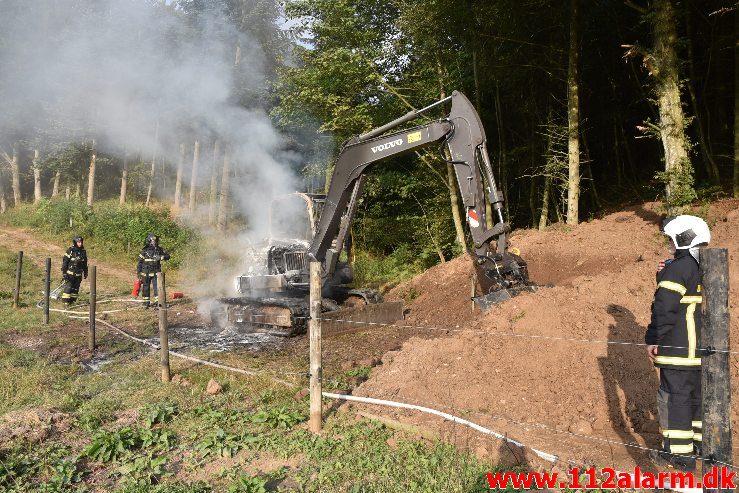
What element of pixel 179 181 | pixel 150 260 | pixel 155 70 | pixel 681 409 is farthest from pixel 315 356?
pixel 179 181

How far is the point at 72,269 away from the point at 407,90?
33.3 feet

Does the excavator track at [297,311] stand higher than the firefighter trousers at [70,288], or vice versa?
the firefighter trousers at [70,288]

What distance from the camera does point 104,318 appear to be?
424 inches

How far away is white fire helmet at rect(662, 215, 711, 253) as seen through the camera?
357 cm

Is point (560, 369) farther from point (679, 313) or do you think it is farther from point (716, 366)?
point (716, 366)

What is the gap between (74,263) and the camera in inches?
502

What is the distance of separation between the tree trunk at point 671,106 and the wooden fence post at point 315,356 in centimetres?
726

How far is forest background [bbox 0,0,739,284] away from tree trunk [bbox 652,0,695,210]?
0.02m

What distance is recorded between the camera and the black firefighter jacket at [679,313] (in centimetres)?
354

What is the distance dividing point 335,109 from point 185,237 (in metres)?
10.9

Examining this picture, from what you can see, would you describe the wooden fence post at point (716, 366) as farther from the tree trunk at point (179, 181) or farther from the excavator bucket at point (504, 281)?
the tree trunk at point (179, 181)

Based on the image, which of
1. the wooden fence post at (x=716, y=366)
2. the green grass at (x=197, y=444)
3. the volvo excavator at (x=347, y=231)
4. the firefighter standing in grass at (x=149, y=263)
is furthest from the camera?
the firefighter standing in grass at (x=149, y=263)

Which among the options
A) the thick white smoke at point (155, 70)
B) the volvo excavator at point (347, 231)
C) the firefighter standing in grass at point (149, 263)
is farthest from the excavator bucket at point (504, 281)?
the firefighter standing in grass at point (149, 263)

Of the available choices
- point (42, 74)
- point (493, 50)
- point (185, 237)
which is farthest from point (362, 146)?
point (42, 74)
